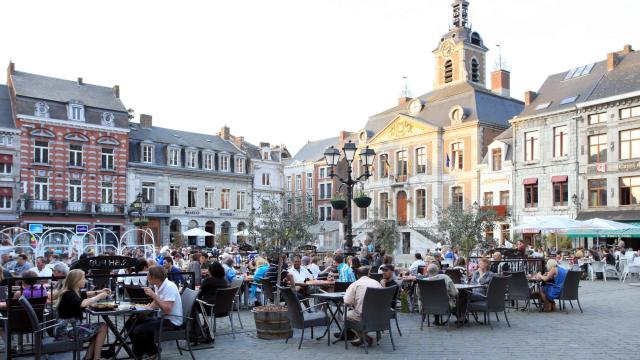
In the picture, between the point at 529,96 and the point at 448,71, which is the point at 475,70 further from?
the point at 529,96

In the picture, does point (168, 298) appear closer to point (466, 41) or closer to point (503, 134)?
point (503, 134)

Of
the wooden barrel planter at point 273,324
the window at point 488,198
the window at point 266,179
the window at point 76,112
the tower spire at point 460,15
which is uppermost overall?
the tower spire at point 460,15

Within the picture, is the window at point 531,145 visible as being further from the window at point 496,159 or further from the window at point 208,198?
the window at point 208,198

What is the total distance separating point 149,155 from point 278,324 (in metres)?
38.0

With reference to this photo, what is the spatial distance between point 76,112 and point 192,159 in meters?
10.2

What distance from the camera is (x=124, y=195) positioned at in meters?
43.0

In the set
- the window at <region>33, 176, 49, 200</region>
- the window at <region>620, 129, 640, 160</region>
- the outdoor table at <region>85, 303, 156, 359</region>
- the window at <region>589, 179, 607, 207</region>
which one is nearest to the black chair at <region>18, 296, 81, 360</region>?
the outdoor table at <region>85, 303, 156, 359</region>

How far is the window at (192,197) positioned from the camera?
47.3 metres

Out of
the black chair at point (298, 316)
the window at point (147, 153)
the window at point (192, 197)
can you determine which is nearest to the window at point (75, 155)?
the window at point (147, 153)

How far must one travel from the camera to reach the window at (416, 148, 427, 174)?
42.2 meters

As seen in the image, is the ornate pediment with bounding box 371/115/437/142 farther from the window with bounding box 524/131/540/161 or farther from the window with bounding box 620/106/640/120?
the window with bounding box 620/106/640/120

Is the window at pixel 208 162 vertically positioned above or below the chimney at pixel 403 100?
below

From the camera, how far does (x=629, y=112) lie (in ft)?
94.7

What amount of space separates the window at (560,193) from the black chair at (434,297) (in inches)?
972
